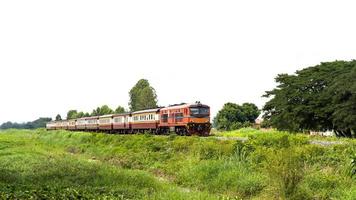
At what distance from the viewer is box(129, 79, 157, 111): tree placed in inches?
3408

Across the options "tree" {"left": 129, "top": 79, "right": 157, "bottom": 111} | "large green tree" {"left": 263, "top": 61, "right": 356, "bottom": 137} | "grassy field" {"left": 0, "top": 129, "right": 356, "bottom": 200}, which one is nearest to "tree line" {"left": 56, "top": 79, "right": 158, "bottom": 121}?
"tree" {"left": 129, "top": 79, "right": 157, "bottom": 111}

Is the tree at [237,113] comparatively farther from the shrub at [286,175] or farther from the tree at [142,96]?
the shrub at [286,175]

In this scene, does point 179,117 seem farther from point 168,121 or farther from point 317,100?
point 317,100

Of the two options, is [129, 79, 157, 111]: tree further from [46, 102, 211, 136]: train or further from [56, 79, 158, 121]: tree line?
[46, 102, 211, 136]: train

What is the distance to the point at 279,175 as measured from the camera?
13.7m

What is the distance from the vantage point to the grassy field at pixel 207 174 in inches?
546

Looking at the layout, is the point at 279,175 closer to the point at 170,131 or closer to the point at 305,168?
the point at 305,168

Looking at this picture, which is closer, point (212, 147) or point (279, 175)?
point (279, 175)

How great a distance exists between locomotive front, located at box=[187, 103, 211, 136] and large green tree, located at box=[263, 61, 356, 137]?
43.0 ft

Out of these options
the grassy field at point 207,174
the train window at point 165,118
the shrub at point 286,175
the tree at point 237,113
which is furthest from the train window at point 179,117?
the tree at point 237,113

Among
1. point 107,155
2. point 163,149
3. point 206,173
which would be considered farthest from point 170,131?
point 206,173

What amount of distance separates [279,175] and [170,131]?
30.9 m

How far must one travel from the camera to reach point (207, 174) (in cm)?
1867

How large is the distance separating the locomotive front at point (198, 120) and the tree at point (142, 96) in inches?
1656
